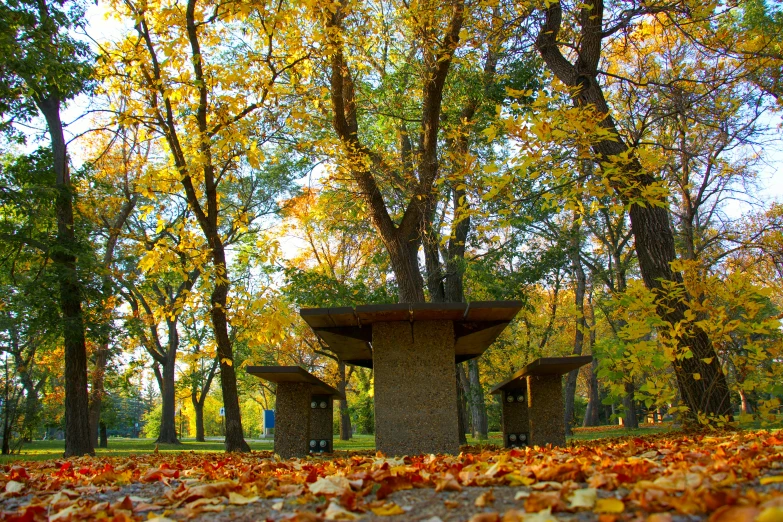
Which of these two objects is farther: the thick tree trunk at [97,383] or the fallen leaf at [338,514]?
the thick tree trunk at [97,383]

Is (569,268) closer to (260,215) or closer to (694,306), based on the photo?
(260,215)

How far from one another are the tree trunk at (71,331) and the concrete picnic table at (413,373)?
665 centimetres

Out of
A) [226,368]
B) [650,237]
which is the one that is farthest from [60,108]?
[650,237]

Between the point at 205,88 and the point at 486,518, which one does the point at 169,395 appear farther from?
the point at 486,518

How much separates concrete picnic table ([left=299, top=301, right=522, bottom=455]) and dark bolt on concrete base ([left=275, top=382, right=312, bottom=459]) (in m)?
1.51

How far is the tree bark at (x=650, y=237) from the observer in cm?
560

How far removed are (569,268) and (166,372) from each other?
53.5ft

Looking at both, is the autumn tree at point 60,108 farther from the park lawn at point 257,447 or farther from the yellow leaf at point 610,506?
the yellow leaf at point 610,506

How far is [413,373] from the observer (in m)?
5.58

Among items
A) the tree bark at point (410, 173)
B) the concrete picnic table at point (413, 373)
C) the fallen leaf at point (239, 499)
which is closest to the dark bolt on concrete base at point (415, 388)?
the concrete picnic table at point (413, 373)

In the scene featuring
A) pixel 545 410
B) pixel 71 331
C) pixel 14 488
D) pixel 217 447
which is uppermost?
pixel 71 331

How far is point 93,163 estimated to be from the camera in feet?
41.4

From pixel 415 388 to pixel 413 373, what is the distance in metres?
0.15

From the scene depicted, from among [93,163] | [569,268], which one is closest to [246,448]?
[93,163]
